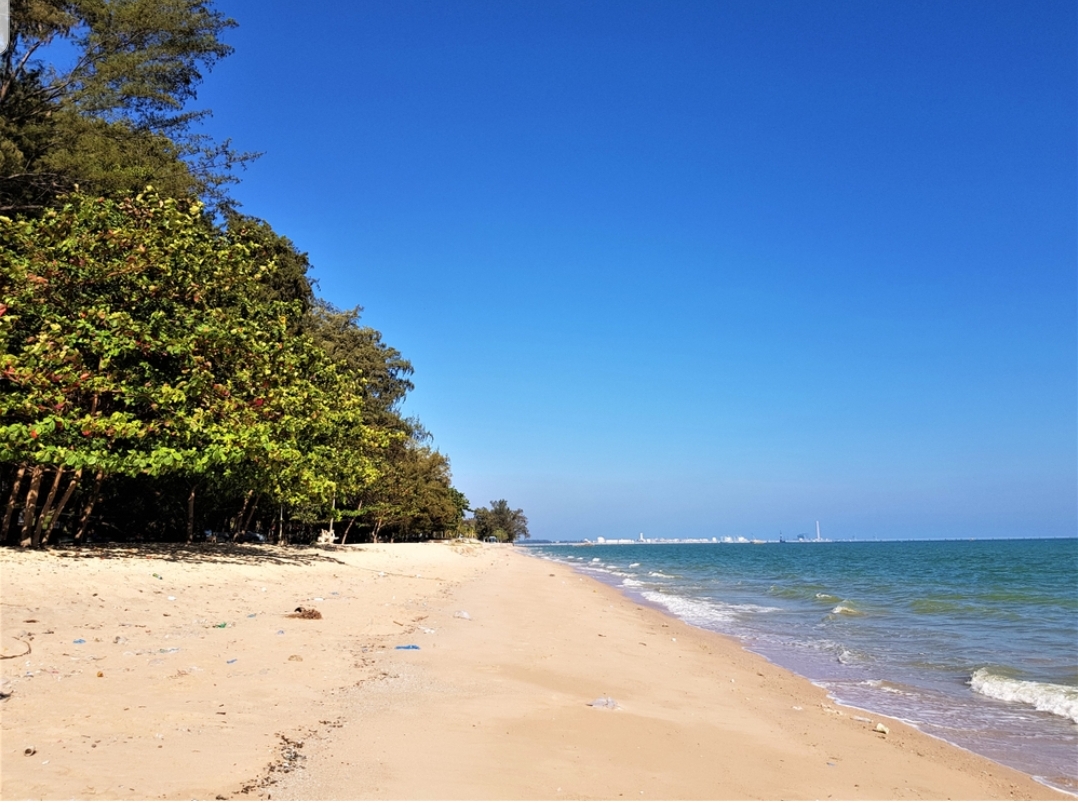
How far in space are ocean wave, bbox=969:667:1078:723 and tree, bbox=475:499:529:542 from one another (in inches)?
4432

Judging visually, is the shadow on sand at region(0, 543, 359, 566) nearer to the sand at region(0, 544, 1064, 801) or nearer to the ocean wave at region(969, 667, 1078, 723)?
the sand at region(0, 544, 1064, 801)

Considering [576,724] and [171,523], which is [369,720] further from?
[171,523]

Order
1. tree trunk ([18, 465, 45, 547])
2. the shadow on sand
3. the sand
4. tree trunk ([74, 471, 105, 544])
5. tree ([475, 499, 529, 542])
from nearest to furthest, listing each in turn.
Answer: the sand → the shadow on sand → tree trunk ([18, 465, 45, 547]) → tree trunk ([74, 471, 105, 544]) → tree ([475, 499, 529, 542])

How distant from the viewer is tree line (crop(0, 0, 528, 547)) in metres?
13.9

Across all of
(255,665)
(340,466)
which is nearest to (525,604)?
(340,466)

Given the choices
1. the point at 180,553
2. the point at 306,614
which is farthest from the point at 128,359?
the point at 306,614

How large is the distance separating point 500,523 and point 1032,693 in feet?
426

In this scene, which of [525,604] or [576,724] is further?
[525,604]

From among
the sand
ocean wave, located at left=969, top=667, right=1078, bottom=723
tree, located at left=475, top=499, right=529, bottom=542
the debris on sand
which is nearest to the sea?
ocean wave, located at left=969, top=667, right=1078, bottom=723

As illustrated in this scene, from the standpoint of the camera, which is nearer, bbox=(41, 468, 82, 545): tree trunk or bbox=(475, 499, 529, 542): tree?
bbox=(41, 468, 82, 545): tree trunk

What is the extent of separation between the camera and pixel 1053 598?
25562 millimetres

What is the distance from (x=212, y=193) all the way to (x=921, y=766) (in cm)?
2507

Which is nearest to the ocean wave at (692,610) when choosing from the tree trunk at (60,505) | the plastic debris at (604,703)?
the plastic debris at (604,703)

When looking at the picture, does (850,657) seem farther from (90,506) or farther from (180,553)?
(90,506)
